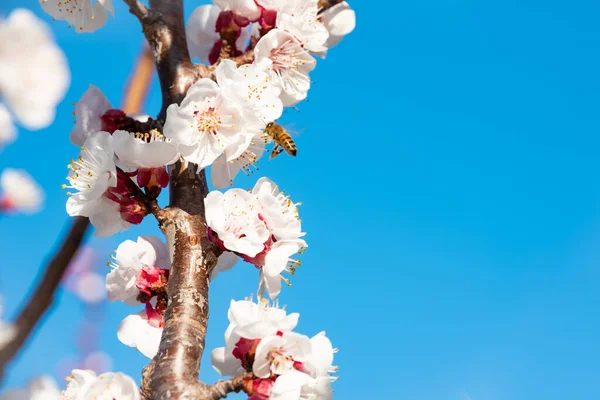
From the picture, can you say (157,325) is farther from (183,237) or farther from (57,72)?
(57,72)

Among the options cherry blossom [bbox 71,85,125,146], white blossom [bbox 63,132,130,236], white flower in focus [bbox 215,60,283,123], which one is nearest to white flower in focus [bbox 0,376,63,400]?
white blossom [bbox 63,132,130,236]

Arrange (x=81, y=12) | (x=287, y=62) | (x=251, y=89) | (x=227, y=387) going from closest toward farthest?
(x=227, y=387)
(x=251, y=89)
(x=287, y=62)
(x=81, y=12)

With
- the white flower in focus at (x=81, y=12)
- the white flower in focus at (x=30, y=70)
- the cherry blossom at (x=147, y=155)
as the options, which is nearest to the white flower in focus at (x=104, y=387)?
the cherry blossom at (x=147, y=155)

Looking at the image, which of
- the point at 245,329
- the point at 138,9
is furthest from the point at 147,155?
the point at 138,9

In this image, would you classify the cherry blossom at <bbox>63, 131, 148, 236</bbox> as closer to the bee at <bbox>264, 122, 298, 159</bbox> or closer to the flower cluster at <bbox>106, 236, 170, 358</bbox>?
the flower cluster at <bbox>106, 236, 170, 358</bbox>

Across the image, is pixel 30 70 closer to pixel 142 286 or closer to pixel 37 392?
pixel 37 392
